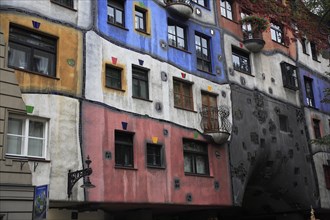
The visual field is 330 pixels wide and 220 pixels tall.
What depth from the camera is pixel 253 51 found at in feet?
70.2

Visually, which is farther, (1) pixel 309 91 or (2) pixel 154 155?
(1) pixel 309 91

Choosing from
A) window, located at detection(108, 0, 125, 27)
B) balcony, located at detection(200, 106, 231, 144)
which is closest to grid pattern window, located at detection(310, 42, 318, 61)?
balcony, located at detection(200, 106, 231, 144)

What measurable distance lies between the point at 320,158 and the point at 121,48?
42.0ft

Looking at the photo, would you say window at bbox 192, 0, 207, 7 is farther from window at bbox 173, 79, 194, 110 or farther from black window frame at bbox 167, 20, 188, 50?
window at bbox 173, 79, 194, 110

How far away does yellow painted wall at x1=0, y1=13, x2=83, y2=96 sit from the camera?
12.7 meters

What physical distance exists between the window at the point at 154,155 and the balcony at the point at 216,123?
8.38 ft

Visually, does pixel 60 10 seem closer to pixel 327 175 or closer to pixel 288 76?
pixel 288 76

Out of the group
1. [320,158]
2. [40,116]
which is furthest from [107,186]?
[320,158]

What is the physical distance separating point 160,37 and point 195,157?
4.72 meters

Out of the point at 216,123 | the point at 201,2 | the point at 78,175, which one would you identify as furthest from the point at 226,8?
the point at 78,175

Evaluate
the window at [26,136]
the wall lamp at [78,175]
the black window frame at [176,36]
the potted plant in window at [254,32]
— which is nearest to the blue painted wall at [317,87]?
the potted plant in window at [254,32]

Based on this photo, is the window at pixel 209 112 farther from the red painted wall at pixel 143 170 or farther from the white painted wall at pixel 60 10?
the white painted wall at pixel 60 10

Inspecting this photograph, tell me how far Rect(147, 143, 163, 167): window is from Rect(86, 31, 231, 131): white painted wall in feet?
3.50

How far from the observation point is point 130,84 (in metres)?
15.5
